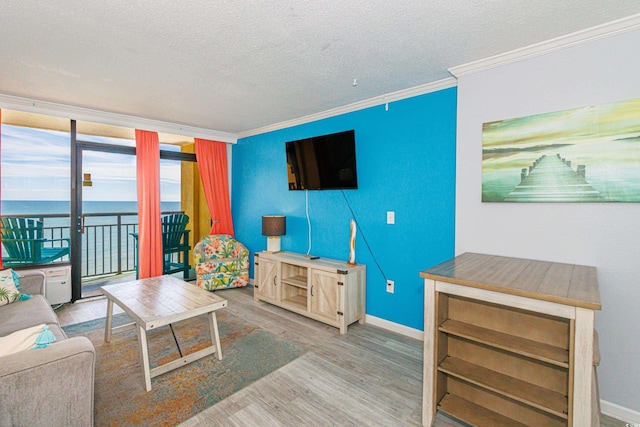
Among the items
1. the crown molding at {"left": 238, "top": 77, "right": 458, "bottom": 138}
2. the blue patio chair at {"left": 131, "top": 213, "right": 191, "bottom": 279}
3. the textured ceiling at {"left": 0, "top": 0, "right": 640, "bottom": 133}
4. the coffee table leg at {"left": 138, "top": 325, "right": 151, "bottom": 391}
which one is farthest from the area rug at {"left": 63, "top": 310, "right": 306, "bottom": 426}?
the crown molding at {"left": 238, "top": 77, "right": 458, "bottom": 138}

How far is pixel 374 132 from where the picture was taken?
317 cm

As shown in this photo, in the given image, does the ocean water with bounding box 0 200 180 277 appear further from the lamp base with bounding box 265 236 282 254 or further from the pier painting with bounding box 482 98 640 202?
the pier painting with bounding box 482 98 640 202

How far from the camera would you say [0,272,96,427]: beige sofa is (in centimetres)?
119

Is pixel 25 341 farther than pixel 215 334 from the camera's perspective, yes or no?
No

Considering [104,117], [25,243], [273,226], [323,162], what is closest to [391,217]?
[323,162]

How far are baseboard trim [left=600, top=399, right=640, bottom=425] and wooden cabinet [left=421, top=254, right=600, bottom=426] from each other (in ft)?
1.96

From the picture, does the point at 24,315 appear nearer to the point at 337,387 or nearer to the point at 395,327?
the point at 337,387

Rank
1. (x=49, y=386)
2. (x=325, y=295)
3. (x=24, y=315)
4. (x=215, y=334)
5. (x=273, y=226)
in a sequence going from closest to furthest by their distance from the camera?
(x=49, y=386), (x=24, y=315), (x=215, y=334), (x=325, y=295), (x=273, y=226)

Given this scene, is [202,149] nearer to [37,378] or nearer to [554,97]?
[37,378]

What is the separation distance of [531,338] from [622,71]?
1684 millimetres

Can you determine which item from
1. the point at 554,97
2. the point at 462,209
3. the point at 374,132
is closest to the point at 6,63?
the point at 374,132

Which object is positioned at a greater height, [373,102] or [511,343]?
[373,102]

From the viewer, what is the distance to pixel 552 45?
1.95m

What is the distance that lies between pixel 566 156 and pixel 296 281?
2.79 meters
